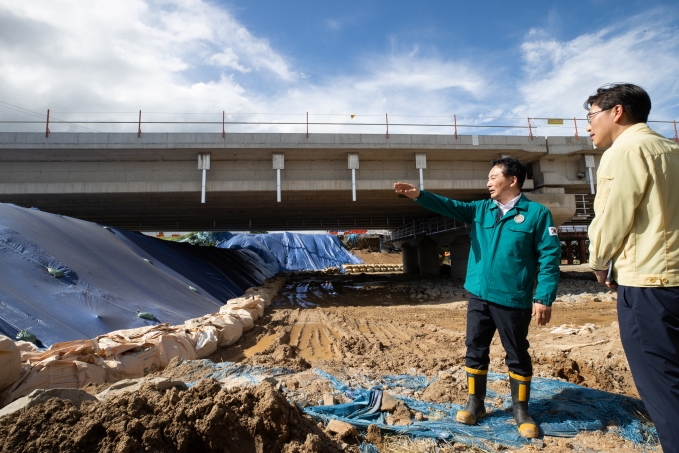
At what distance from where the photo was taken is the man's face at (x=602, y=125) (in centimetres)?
197

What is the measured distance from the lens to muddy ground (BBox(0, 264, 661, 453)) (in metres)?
1.90

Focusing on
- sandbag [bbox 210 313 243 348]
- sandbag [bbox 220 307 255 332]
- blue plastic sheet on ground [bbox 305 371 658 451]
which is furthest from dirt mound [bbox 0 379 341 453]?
sandbag [bbox 220 307 255 332]

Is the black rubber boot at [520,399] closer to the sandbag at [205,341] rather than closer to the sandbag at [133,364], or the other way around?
the sandbag at [133,364]

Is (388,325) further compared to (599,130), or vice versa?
(388,325)

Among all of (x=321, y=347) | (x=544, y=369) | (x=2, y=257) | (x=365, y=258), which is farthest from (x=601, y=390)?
(x=365, y=258)

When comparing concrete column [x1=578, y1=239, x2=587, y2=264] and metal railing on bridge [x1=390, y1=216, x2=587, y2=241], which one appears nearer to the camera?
metal railing on bridge [x1=390, y1=216, x2=587, y2=241]

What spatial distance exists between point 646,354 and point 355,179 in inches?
430

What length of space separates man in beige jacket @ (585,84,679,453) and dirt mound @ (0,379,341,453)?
161 cm

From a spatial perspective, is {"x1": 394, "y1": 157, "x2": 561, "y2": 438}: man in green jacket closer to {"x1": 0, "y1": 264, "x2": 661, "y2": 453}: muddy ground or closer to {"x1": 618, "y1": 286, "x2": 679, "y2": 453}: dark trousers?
{"x1": 0, "y1": 264, "x2": 661, "y2": 453}: muddy ground

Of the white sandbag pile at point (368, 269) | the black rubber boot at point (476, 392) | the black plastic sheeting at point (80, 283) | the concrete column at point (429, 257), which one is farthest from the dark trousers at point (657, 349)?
the white sandbag pile at point (368, 269)

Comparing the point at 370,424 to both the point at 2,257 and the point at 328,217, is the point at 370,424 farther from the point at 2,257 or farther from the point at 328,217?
the point at 328,217

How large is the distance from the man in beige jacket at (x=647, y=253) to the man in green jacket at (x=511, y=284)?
0.85 meters

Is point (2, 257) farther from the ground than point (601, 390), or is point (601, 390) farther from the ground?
point (2, 257)

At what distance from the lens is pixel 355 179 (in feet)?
40.8
